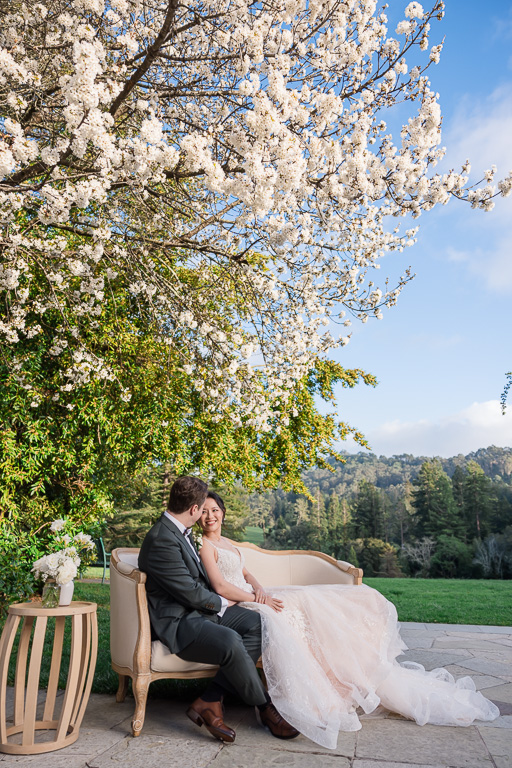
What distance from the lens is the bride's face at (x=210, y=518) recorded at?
13.8ft

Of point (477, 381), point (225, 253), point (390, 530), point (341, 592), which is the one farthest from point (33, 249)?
point (390, 530)

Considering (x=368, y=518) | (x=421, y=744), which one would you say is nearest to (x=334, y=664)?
(x=421, y=744)

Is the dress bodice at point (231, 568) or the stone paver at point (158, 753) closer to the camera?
the stone paver at point (158, 753)

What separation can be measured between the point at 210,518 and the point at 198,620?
0.87m

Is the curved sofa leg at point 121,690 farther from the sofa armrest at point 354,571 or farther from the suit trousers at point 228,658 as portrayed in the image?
the sofa armrest at point 354,571

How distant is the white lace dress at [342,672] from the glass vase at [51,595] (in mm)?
1198

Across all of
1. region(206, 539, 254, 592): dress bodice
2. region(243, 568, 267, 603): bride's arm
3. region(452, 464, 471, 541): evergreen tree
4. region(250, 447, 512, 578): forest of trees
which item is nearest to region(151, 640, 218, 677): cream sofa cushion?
region(243, 568, 267, 603): bride's arm

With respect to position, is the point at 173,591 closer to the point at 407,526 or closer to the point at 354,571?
the point at 354,571

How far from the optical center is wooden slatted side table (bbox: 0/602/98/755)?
3.07m

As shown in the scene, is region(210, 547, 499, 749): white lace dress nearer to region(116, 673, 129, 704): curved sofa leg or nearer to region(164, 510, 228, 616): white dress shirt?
region(164, 510, 228, 616): white dress shirt

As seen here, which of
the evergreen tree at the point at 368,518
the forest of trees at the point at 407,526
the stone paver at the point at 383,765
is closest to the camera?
the stone paver at the point at 383,765

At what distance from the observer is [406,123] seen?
434 centimetres

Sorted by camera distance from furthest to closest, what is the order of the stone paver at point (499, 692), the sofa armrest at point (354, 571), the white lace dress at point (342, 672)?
the sofa armrest at point (354, 571), the stone paver at point (499, 692), the white lace dress at point (342, 672)

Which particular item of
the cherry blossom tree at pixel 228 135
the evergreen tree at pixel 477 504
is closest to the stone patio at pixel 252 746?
the cherry blossom tree at pixel 228 135
